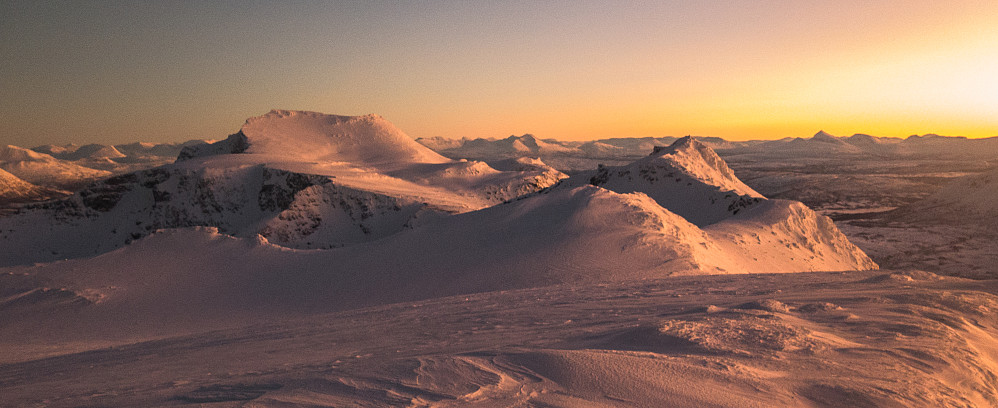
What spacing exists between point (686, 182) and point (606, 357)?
22.4m

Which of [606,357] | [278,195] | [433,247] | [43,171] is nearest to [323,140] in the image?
[278,195]

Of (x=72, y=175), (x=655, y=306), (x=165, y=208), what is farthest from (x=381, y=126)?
(x=72, y=175)

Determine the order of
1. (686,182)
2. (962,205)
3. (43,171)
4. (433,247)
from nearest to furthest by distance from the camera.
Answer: (433,247), (686,182), (962,205), (43,171)

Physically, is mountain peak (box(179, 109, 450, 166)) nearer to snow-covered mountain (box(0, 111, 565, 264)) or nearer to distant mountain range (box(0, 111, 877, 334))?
snow-covered mountain (box(0, 111, 565, 264))

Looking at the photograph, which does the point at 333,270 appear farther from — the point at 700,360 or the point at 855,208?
the point at 855,208

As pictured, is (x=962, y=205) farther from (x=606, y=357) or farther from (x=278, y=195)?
(x=278, y=195)

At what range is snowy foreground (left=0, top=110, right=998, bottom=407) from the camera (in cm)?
355

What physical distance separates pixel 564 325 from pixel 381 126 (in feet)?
150

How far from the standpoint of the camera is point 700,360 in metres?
3.77

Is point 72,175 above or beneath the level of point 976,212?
above

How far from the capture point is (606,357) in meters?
3.78

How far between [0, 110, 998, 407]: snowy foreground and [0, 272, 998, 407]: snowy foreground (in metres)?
0.03

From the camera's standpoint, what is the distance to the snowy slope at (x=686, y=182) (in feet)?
72.5

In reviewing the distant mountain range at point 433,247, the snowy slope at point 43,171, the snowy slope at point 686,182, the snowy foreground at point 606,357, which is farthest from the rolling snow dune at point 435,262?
the snowy slope at point 43,171
